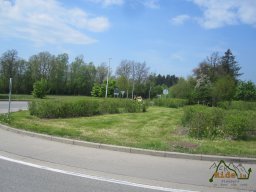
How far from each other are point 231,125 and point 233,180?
18.8ft

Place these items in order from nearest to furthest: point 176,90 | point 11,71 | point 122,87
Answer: point 176,90 < point 11,71 < point 122,87

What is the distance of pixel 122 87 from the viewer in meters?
84.6

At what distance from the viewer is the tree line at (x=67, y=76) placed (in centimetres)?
7578

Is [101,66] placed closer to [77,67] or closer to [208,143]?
[77,67]

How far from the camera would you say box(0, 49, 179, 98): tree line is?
2983 inches

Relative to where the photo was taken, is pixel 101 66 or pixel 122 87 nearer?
pixel 122 87

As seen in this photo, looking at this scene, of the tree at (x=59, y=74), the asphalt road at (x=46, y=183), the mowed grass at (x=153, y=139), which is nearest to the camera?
the asphalt road at (x=46, y=183)

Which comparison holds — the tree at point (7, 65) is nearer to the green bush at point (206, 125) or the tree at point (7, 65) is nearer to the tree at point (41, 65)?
A: the tree at point (41, 65)

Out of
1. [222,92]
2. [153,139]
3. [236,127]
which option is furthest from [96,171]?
[222,92]

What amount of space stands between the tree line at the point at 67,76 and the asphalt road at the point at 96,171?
64162 millimetres

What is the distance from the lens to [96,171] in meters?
7.75

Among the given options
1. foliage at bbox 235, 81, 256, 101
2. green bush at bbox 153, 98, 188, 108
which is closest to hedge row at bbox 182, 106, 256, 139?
green bush at bbox 153, 98, 188, 108

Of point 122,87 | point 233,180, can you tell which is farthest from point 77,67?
point 233,180

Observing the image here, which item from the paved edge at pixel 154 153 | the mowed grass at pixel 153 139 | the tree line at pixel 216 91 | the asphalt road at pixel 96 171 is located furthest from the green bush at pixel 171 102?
the asphalt road at pixel 96 171
